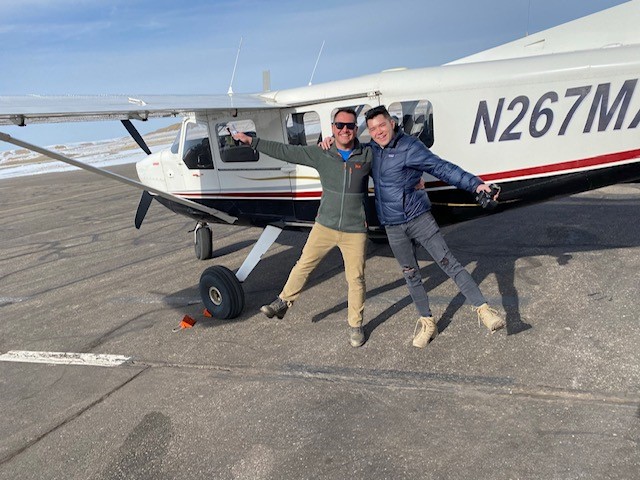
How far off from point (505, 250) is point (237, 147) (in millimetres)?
3879

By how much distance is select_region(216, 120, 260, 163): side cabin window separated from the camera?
6.28m

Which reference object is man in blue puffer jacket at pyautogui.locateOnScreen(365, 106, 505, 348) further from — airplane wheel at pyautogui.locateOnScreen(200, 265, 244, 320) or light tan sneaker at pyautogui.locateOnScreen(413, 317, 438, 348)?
airplane wheel at pyautogui.locateOnScreen(200, 265, 244, 320)

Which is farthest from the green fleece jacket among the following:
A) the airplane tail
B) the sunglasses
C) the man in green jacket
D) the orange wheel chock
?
the airplane tail

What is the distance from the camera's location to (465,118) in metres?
4.93

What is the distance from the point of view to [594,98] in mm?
4562

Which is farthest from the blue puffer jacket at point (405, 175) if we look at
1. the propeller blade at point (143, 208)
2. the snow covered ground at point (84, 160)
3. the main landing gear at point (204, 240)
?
the snow covered ground at point (84, 160)

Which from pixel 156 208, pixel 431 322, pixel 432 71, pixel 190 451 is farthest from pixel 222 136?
pixel 156 208

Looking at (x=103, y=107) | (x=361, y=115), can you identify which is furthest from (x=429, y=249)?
(x=103, y=107)

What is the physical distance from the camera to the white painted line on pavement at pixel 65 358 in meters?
5.04

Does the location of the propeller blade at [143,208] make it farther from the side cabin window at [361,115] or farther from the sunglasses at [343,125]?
the sunglasses at [343,125]

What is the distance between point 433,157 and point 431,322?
148cm

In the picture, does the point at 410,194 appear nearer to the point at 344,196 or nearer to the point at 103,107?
the point at 344,196

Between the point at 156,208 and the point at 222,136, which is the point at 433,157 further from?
the point at 156,208

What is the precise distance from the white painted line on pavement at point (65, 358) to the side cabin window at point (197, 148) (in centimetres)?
279
